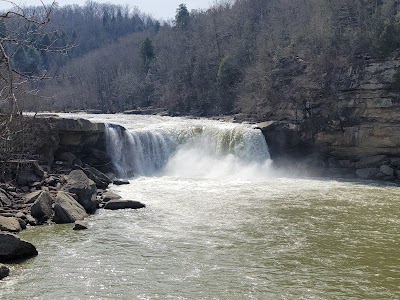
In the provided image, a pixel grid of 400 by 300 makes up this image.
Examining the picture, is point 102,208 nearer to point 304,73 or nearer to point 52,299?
point 52,299

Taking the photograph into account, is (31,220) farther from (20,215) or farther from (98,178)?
(98,178)

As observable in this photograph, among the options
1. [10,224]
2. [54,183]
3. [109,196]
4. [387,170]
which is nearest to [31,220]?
[10,224]

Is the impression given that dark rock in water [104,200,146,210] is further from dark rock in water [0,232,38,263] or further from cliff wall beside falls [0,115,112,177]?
dark rock in water [0,232,38,263]

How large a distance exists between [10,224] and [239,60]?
32.9 m

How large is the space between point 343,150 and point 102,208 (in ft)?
51.5

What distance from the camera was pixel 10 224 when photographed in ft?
49.4

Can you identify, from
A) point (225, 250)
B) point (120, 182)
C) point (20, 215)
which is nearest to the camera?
point (225, 250)

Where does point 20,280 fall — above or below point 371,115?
below

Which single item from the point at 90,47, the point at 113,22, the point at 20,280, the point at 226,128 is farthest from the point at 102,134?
the point at 113,22

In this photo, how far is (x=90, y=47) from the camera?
103 m

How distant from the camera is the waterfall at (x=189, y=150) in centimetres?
2748

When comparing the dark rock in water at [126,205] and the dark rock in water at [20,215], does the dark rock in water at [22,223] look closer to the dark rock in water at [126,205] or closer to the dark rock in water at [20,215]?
the dark rock in water at [20,215]

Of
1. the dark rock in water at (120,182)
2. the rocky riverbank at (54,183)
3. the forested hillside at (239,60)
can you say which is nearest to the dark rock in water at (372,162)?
the forested hillside at (239,60)

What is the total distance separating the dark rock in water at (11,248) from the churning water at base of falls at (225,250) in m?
0.36
